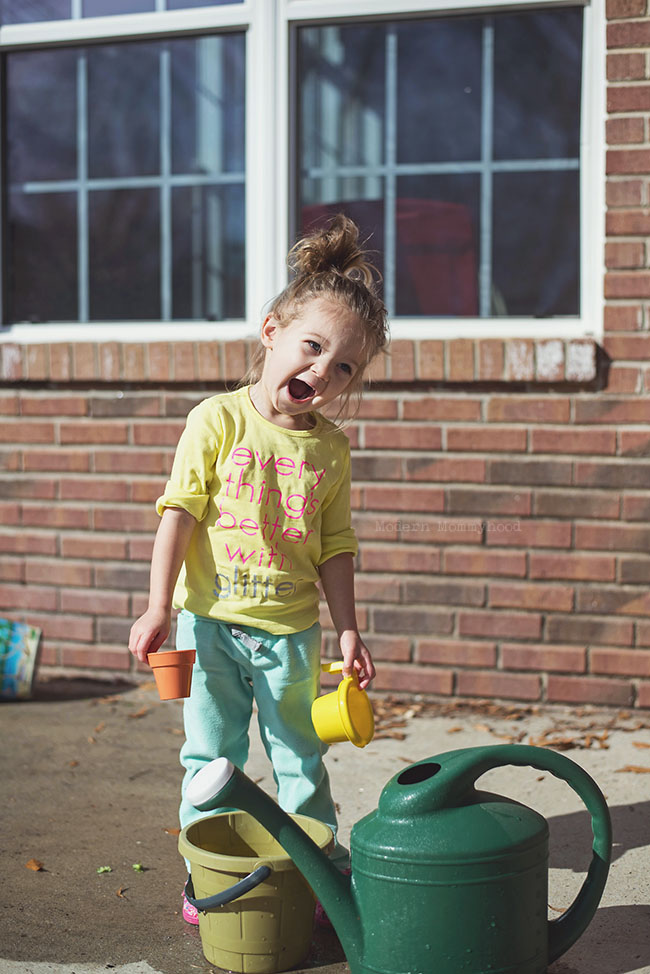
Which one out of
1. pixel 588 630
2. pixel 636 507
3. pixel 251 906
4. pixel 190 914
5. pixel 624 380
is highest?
pixel 624 380

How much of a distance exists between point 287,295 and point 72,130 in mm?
2528

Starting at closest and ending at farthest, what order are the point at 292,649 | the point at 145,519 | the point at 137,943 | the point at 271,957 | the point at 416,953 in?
the point at 416,953 < the point at 271,957 < the point at 137,943 < the point at 292,649 < the point at 145,519

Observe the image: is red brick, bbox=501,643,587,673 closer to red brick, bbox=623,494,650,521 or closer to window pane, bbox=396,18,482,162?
red brick, bbox=623,494,650,521

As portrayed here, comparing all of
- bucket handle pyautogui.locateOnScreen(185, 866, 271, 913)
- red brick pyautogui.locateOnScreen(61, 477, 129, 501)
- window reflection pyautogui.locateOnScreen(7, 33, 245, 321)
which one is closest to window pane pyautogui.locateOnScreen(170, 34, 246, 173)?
window reflection pyautogui.locateOnScreen(7, 33, 245, 321)

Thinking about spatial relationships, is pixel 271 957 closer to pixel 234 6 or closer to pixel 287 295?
pixel 287 295

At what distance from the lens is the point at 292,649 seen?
8.22 ft

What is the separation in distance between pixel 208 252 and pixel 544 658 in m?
2.13

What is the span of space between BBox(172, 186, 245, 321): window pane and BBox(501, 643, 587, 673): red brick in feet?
5.71

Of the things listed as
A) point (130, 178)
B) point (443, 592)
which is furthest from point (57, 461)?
point (443, 592)

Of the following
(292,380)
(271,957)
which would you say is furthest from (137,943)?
(292,380)

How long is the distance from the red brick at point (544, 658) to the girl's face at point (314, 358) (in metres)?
1.85

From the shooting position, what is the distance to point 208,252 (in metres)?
4.44

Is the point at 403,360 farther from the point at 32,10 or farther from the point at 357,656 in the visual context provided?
the point at 32,10

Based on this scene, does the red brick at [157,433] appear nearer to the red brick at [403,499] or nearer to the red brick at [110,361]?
the red brick at [110,361]
